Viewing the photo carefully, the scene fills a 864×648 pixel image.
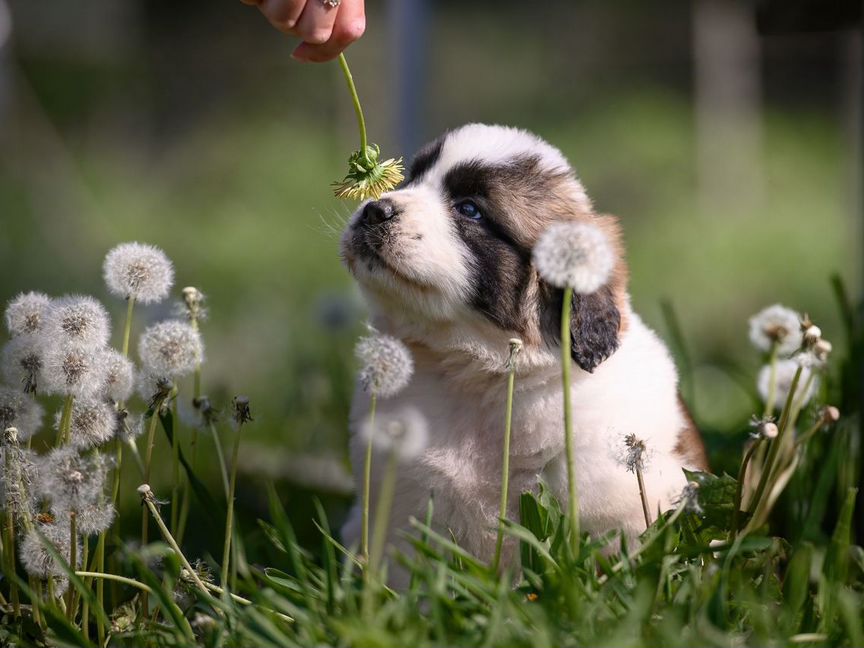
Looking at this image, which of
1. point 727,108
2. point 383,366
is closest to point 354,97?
point 383,366

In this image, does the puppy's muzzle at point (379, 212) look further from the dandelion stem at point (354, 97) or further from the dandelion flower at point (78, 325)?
the dandelion flower at point (78, 325)

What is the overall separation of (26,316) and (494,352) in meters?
1.11

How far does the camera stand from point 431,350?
2.86 m

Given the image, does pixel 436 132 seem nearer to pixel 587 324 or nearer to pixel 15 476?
pixel 587 324

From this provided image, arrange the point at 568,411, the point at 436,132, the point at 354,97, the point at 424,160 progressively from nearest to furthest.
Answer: the point at 568,411, the point at 354,97, the point at 424,160, the point at 436,132

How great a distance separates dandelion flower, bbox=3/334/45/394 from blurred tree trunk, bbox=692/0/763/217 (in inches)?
330

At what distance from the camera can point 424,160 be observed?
2979mm

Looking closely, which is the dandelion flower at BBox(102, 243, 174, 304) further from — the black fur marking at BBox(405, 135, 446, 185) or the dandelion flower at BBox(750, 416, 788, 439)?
the dandelion flower at BBox(750, 416, 788, 439)

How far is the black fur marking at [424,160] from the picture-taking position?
2.94 metres

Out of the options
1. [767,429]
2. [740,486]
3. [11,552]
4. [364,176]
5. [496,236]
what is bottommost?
[11,552]

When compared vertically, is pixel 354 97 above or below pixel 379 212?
above

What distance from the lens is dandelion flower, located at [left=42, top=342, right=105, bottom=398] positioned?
224 centimetres

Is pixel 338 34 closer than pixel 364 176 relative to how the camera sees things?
Yes

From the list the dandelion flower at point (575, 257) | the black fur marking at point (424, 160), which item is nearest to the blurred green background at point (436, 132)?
the black fur marking at point (424, 160)
